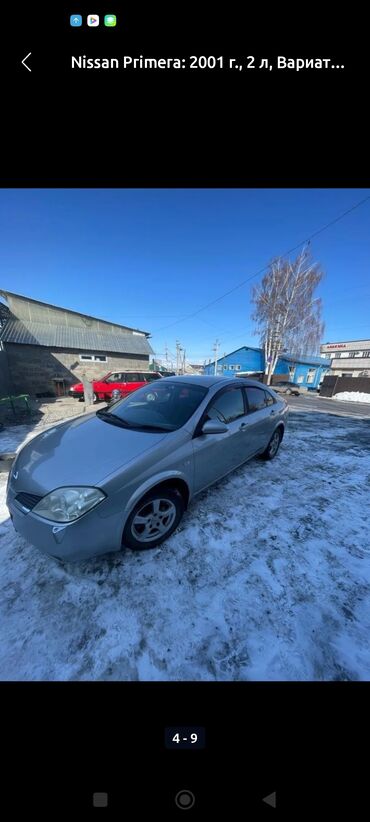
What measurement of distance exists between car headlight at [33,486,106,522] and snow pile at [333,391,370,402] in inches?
760

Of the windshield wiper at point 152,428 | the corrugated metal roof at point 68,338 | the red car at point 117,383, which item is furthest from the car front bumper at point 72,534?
the corrugated metal roof at point 68,338

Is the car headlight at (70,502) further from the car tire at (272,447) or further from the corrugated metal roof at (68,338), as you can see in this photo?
the corrugated metal roof at (68,338)

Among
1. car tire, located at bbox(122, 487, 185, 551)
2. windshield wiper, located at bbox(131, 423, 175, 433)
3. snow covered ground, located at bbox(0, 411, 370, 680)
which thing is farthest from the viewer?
windshield wiper, located at bbox(131, 423, 175, 433)

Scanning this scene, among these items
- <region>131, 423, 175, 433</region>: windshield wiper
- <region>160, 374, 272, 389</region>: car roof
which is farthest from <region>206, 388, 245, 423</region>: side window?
<region>131, 423, 175, 433</region>: windshield wiper

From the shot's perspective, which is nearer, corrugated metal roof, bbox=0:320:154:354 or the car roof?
the car roof

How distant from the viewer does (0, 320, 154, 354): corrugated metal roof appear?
1392cm

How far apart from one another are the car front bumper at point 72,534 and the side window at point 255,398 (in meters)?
2.30

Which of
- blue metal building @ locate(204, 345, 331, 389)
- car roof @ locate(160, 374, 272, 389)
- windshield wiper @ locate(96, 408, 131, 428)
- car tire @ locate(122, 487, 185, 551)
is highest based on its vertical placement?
blue metal building @ locate(204, 345, 331, 389)

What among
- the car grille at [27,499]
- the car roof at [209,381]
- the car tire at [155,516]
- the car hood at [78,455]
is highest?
the car roof at [209,381]

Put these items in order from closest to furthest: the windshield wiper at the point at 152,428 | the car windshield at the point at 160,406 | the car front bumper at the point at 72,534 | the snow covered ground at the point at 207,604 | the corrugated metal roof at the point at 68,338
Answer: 1. the snow covered ground at the point at 207,604
2. the car front bumper at the point at 72,534
3. the windshield wiper at the point at 152,428
4. the car windshield at the point at 160,406
5. the corrugated metal roof at the point at 68,338

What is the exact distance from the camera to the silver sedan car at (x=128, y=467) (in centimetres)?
170

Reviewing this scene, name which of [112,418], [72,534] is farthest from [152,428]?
[72,534]

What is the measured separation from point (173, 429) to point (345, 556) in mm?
1996
